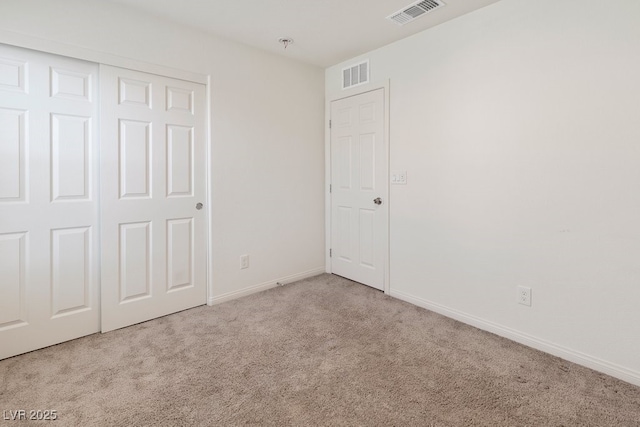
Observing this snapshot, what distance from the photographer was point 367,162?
10.9 ft

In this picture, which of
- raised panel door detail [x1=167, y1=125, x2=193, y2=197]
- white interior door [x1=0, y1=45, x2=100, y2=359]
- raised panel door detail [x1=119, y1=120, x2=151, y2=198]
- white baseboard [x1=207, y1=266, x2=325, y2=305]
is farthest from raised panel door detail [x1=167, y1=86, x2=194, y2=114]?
white baseboard [x1=207, y1=266, x2=325, y2=305]

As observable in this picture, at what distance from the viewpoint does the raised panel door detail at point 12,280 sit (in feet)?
6.61

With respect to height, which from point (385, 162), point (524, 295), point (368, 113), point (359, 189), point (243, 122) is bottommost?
point (524, 295)

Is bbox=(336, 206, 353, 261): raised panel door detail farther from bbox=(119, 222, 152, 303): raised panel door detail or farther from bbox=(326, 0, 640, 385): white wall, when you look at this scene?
bbox=(119, 222, 152, 303): raised panel door detail

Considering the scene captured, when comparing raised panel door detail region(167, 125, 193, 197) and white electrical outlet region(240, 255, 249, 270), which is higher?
raised panel door detail region(167, 125, 193, 197)

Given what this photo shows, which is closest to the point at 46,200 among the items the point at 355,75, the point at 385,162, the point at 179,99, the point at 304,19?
the point at 179,99

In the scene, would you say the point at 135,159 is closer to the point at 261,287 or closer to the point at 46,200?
the point at 46,200

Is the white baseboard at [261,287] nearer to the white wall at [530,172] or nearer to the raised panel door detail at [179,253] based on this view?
the raised panel door detail at [179,253]

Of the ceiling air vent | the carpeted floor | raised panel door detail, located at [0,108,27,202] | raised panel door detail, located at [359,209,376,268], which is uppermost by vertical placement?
the ceiling air vent

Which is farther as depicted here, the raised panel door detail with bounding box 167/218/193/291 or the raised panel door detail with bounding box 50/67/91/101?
the raised panel door detail with bounding box 167/218/193/291

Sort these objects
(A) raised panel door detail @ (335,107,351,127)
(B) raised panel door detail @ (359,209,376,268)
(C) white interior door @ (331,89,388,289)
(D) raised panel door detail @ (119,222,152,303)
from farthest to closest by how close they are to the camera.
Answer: (A) raised panel door detail @ (335,107,351,127)
(B) raised panel door detail @ (359,209,376,268)
(C) white interior door @ (331,89,388,289)
(D) raised panel door detail @ (119,222,152,303)

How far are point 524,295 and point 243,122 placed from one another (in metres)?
2.74

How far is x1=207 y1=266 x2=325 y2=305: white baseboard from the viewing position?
2961mm

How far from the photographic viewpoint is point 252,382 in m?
1.80
